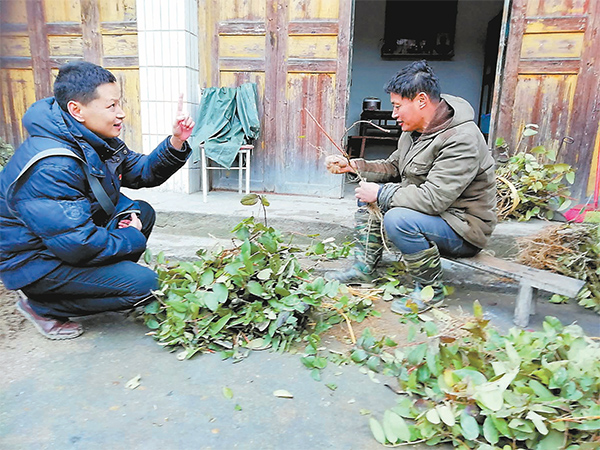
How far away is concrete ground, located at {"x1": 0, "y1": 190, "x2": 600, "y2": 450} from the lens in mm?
1501

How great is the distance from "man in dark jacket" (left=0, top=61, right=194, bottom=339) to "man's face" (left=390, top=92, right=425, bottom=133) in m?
1.49

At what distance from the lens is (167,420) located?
159 cm

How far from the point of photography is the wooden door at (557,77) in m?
3.83

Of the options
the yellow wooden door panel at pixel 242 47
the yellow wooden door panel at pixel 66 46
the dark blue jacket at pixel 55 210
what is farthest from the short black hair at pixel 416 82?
the yellow wooden door panel at pixel 66 46

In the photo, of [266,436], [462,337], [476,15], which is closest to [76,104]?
[266,436]

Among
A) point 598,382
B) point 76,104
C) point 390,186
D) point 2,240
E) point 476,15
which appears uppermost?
point 476,15

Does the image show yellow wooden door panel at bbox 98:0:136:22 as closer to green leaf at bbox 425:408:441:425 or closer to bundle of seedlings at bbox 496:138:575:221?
bundle of seedlings at bbox 496:138:575:221

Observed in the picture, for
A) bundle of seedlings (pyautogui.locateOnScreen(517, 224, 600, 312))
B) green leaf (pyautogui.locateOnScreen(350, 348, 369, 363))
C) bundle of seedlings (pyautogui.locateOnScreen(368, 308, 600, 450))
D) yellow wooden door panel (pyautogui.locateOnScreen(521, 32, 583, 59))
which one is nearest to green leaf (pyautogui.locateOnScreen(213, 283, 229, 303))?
green leaf (pyautogui.locateOnScreen(350, 348, 369, 363))

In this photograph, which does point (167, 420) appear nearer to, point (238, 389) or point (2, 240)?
point (238, 389)

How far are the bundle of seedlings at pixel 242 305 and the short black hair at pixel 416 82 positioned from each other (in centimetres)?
110

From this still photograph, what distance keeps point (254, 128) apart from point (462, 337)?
3168mm

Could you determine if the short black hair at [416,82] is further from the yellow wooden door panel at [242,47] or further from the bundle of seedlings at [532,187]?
the yellow wooden door panel at [242,47]

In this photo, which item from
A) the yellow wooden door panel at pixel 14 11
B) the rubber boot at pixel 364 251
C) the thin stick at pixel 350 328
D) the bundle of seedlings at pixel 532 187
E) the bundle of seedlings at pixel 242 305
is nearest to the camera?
the bundle of seedlings at pixel 242 305

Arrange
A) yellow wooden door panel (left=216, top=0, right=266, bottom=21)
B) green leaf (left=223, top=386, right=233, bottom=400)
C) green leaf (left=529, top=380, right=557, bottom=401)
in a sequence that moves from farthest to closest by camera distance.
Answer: yellow wooden door panel (left=216, top=0, right=266, bottom=21) → green leaf (left=223, top=386, right=233, bottom=400) → green leaf (left=529, top=380, right=557, bottom=401)
